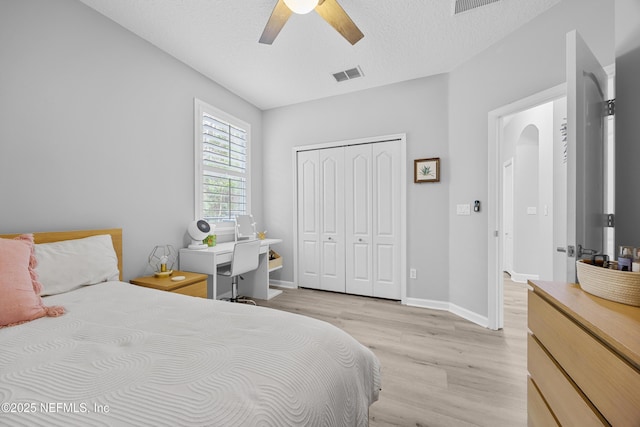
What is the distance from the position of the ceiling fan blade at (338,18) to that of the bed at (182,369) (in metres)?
1.98

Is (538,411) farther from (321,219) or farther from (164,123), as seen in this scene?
(164,123)

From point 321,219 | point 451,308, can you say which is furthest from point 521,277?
point 321,219

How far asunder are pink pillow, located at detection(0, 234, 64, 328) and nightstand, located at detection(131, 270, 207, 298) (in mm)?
779

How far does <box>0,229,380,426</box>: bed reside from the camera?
624 mm

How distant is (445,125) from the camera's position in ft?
9.86

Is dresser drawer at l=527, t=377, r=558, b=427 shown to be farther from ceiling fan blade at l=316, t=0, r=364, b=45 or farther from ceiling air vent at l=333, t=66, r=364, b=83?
ceiling air vent at l=333, t=66, r=364, b=83

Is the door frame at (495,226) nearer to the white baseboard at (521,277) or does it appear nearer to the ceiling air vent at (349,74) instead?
the ceiling air vent at (349,74)

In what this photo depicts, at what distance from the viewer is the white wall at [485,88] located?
1.75 m

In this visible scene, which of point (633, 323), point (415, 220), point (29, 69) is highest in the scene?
point (29, 69)

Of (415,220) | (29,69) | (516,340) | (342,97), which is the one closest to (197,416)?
(29,69)

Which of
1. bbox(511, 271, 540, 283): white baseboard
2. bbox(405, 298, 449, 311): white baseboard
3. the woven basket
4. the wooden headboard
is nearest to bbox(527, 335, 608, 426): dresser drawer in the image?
the woven basket

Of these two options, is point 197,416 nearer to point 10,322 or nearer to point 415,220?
point 10,322

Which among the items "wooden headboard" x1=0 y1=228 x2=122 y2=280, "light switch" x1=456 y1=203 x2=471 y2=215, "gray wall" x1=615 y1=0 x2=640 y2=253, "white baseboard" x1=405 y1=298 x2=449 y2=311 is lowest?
"white baseboard" x1=405 y1=298 x2=449 y2=311

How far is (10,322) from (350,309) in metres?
2.66
